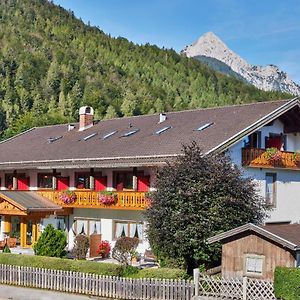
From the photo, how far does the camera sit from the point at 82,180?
1353 inches

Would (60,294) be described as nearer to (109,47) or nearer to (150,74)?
(150,74)

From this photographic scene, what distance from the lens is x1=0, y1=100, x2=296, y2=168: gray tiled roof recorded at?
31.0 meters

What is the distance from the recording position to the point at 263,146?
1276 inches

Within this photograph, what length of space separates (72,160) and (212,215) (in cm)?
1240

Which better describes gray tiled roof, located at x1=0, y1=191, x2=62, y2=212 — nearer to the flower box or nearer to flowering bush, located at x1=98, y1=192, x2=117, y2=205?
flowering bush, located at x1=98, y1=192, x2=117, y2=205

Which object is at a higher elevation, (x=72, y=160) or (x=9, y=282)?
(x=72, y=160)

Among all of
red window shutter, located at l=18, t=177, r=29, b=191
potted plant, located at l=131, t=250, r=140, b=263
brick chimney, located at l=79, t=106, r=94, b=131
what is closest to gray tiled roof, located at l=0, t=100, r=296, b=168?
brick chimney, located at l=79, t=106, r=94, b=131

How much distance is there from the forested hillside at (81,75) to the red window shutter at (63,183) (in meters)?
43.1

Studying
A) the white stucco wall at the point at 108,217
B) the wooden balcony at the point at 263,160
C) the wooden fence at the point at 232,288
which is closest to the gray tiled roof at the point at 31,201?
the white stucco wall at the point at 108,217

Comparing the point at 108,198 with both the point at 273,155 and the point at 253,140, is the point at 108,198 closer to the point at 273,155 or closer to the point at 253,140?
the point at 253,140

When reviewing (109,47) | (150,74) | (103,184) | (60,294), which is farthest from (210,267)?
(109,47)

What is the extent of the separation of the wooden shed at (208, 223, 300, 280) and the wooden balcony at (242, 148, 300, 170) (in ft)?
25.7

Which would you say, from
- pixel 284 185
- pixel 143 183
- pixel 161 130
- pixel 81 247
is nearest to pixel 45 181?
pixel 161 130

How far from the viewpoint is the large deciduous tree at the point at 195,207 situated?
77.9 feet
